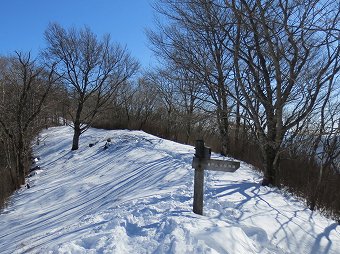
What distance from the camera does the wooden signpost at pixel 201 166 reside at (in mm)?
5273

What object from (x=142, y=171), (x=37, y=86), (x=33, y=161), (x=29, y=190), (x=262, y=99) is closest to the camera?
(x=262, y=99)

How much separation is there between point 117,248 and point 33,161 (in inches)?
680

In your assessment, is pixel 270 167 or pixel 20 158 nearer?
pixel 270 167

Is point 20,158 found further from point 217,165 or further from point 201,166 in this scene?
point 217,165

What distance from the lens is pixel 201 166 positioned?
5.30 m

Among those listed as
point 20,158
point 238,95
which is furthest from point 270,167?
point 20,158

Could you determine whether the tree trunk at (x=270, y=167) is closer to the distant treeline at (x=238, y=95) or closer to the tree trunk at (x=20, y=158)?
the distant treeline at (x=238, y=95)

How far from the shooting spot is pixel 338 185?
8.76 metres

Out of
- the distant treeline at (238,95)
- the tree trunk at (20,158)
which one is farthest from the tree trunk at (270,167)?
the tree trunk at (20,158)

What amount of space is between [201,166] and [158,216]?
1001 millimetres

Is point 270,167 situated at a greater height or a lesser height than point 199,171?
lesser

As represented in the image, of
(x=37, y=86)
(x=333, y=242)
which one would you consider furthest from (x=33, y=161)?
(x=333, y=242)

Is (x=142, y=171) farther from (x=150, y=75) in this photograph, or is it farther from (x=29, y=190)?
(x=150, y=75)

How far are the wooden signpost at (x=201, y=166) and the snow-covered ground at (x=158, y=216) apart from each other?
28cm
